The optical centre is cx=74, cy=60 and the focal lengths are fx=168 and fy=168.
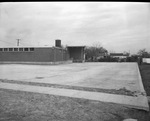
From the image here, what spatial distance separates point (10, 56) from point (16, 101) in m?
29.5

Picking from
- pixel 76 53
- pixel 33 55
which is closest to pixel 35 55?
pixel 33 55

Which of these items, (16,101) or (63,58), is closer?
(16,101)

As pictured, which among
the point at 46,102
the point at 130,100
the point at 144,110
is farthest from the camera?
the point at 130,100

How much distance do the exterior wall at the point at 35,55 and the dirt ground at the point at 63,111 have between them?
2451cm

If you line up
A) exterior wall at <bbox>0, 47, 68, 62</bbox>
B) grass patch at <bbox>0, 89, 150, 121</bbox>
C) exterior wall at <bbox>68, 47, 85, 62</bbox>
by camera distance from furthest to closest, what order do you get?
exterior wall at <bbox>68, 47, 85, 62</bbox>, exterior wall at <bbox>0, 47, 68, 62</bbox>, grass patch at <bbox>0, 89, 150, 121</bbox>

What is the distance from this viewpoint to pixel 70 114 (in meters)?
4.52

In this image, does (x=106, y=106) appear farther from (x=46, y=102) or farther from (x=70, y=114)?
(x=46, y=102)

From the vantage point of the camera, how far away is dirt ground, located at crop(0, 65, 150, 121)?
14.0 ft

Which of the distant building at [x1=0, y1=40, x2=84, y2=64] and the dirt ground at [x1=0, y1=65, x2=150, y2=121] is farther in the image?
the distant building at [x1=0, y1=40, x2=84, y2=64]

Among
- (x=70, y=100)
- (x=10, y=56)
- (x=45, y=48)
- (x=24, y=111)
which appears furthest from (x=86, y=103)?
(x=10, y=56)

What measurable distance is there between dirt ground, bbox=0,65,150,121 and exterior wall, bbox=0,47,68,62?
80.4ft

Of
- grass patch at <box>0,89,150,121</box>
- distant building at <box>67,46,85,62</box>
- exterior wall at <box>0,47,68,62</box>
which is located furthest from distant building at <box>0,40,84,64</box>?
grass patch at <box>0,89,150,121</box>

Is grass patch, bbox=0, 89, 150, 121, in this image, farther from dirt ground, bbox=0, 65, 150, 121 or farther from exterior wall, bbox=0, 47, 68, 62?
exterior wall, bbox=0, 47, 68, 62

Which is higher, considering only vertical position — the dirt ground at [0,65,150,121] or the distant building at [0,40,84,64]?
the distant building at [0,40,84,64]
